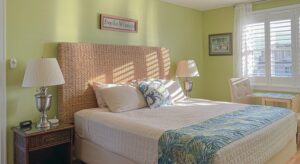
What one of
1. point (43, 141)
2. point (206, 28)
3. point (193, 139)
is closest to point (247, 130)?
point (193, 139)

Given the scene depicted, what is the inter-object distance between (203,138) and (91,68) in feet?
6.17

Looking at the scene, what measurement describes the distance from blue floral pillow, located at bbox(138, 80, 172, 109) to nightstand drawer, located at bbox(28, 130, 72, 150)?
1.04m

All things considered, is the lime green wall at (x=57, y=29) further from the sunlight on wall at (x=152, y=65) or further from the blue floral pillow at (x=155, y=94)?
the blue floral pillow at (x=155, y=94)

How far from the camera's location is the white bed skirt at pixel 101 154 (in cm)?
246

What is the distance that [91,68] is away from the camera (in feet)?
10.6

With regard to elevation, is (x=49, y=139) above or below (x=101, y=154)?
above

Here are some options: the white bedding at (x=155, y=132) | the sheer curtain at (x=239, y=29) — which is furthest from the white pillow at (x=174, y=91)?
the sheer curtain at (x=239, y=29)

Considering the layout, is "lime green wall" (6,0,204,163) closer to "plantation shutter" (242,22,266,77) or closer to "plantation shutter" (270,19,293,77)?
"plantation shutter" (242,22,266,77)

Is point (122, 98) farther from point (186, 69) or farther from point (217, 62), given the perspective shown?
point (217, 62)

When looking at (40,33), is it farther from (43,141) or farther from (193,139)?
(193,139)

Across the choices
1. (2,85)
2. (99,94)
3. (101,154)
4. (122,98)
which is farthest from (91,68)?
(101,154)

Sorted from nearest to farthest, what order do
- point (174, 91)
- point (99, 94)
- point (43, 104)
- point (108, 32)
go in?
1. point (43, 104)
2. point (99, 94)
3. point (108, 32)
4. point (174, 91)

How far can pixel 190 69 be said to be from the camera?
4.34 meters

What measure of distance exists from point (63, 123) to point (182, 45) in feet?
9.11
